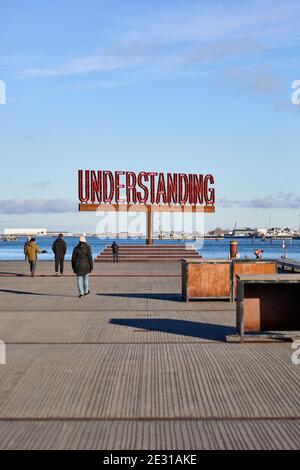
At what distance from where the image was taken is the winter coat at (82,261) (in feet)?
68.3

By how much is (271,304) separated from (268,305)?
6 cm

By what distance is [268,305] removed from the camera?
1320 centimetres

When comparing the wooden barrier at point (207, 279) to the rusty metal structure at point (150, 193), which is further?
the rusty metal structure at point (150, 193)

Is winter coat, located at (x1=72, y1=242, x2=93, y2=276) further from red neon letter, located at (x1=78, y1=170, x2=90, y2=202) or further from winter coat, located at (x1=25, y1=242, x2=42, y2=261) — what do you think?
red neon letter, located at (x1=78, y1=170, x2=90, y2=202)

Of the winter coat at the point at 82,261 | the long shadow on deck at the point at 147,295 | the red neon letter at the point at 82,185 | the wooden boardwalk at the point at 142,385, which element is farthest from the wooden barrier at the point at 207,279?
the red neon letter at the point at 82,185

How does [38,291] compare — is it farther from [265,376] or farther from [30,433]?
[30,433]

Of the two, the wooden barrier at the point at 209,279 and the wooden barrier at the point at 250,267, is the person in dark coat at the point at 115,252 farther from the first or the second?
the wooden barrier at the point at 209,279

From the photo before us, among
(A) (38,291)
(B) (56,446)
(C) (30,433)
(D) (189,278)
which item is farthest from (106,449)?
(A) (38,291)

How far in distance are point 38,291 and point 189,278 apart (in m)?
Answer: 6.16

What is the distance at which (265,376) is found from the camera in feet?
32.1

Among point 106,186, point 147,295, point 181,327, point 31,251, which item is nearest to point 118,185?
point 106,186

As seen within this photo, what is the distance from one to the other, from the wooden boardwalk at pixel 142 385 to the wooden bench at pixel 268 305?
569 mm

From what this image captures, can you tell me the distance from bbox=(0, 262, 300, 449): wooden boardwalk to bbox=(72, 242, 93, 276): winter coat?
4147 mm
